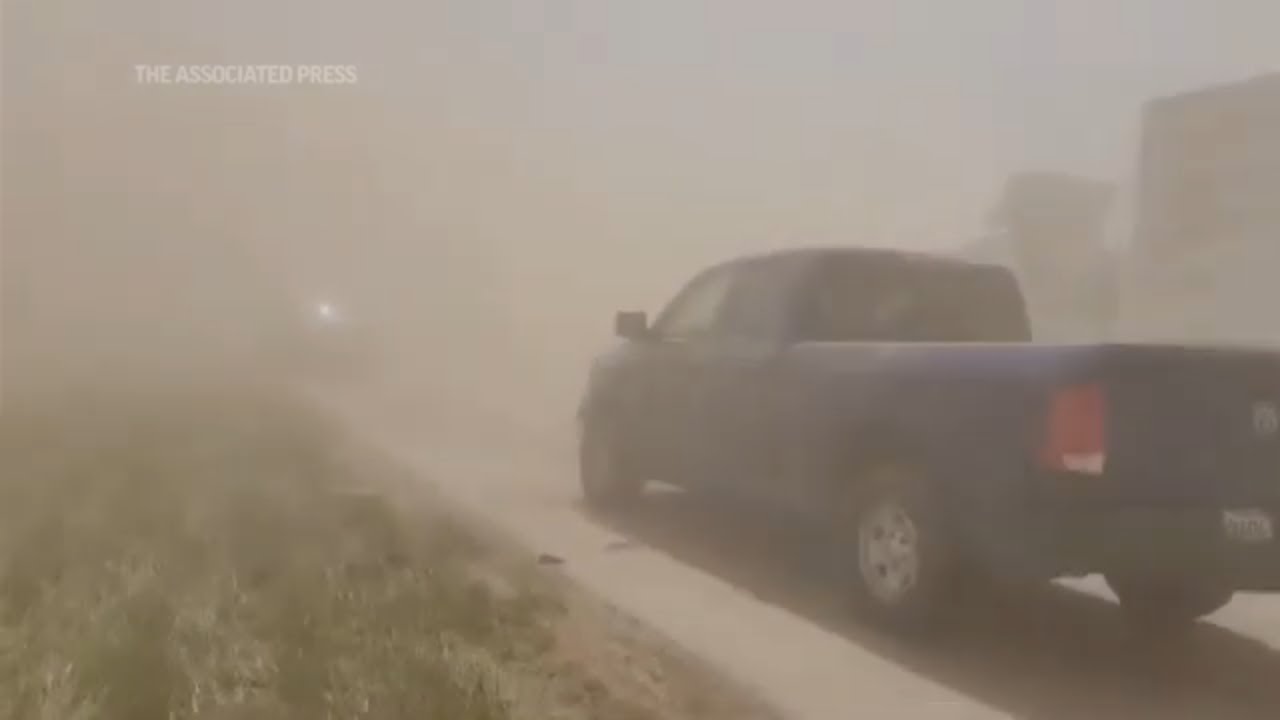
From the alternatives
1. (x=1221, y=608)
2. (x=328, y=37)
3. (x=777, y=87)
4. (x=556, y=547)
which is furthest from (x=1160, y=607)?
(x=328, y=37)

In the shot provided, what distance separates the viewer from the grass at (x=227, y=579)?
9.47ft

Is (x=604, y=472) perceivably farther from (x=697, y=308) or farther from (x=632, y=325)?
(x=697, y=308)

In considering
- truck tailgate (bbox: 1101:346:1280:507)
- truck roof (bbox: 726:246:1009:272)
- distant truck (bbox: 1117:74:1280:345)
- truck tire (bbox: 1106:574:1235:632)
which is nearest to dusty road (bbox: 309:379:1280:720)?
truck tire (bbox: 1106:574:1235:632)

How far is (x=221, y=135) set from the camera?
16.1 ft

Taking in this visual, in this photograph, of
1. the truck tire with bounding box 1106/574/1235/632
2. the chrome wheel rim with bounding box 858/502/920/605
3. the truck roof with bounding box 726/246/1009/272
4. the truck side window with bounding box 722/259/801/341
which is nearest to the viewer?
the chrome wheel rim with bounding box 858/502/920/605

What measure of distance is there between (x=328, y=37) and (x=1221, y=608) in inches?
186

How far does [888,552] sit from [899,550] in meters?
0.06

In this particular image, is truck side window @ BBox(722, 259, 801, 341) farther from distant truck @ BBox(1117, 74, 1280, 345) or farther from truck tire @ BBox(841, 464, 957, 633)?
distant truck @ BBox(1117, 74, 1280, 345)

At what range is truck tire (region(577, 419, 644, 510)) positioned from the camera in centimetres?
574

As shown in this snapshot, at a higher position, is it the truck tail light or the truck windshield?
the truck windshield

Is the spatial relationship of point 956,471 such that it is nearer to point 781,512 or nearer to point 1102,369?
point 1102,369

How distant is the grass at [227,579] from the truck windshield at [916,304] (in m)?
1.76

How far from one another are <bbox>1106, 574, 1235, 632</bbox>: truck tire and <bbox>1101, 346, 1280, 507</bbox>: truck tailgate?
93cm

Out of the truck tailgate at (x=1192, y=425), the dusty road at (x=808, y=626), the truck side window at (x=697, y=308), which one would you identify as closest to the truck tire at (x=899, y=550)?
the dusty road at (x=808, y=626)
